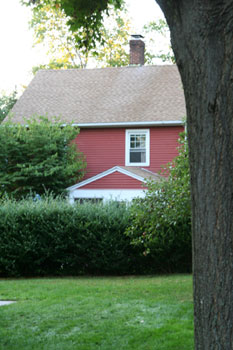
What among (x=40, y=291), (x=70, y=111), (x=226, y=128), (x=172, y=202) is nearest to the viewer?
(x=226, y=128)

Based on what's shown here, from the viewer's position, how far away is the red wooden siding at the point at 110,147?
2433cm

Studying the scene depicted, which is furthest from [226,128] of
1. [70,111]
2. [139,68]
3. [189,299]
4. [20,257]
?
[139,68]

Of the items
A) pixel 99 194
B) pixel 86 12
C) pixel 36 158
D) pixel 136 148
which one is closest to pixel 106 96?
pixel 136 148

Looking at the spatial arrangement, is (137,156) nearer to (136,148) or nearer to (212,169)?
(136,148)

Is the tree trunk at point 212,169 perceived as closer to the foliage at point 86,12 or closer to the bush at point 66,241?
the foliage at point 86,12

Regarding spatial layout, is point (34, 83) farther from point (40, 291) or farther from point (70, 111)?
point (40, 291)

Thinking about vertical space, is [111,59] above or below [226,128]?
above

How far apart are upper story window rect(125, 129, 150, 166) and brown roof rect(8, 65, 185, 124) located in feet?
2.33

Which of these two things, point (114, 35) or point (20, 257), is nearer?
point (20, 257)

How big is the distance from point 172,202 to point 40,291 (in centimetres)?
360

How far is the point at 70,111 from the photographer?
85.6ft

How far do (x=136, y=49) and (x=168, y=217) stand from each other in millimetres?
17320

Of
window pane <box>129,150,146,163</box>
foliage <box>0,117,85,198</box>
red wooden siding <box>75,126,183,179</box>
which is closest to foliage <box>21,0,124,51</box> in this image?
foliage <box>0,117,85,198</box>

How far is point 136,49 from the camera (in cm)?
2889
